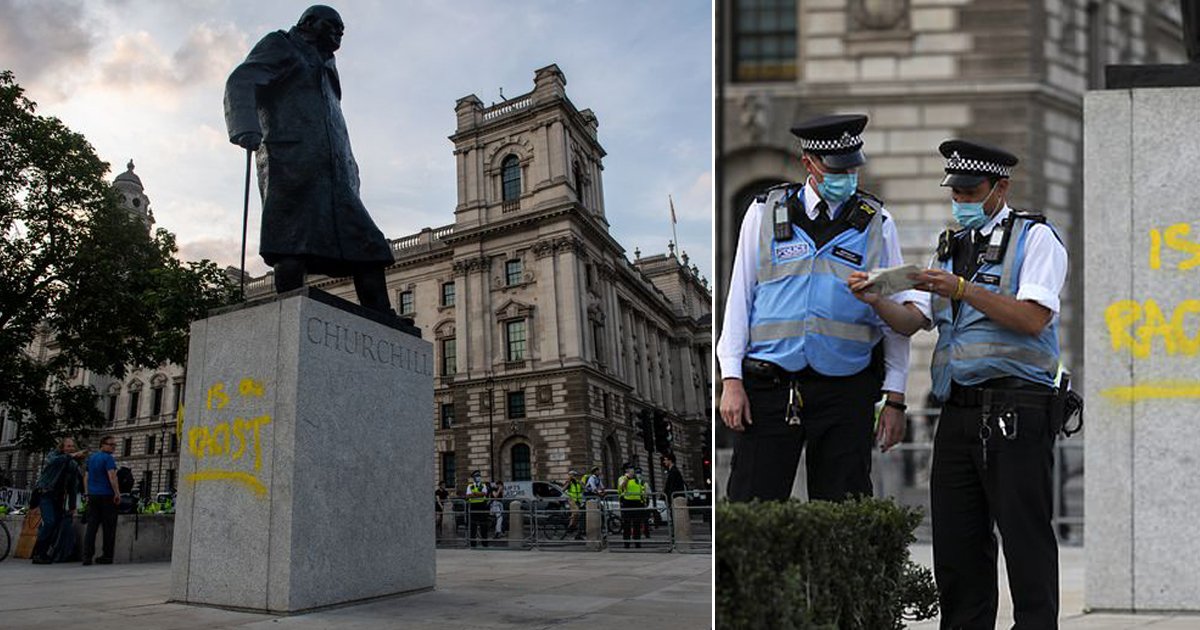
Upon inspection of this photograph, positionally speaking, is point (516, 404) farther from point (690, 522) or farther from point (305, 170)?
point (305, 170)

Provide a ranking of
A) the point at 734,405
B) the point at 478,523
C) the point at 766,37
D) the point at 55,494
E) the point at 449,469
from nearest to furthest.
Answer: the point at 734,405
the point at 55,494
the point at 478,523
the point at 766,37
the point at 449,469

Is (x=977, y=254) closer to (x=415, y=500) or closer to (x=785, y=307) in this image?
(x=785, y=307)

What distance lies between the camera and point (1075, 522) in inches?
518

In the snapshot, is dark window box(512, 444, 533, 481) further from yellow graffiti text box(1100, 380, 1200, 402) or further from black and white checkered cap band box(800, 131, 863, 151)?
black and white checkered cap band box(800, 131, 863, 151)

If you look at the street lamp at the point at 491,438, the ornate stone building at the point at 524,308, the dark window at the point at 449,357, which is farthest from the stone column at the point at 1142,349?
the dark window at the point at 449,357

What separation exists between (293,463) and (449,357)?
5767 centimetres

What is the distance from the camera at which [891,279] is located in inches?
103

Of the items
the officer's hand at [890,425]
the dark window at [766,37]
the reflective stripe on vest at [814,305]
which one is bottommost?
the officer's hand at [890,425]

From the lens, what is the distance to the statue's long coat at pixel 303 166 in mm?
6312

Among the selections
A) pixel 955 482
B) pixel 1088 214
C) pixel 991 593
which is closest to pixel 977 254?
pixel 955 482

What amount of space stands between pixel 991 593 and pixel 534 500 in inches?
513

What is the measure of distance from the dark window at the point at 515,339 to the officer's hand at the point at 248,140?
175ft

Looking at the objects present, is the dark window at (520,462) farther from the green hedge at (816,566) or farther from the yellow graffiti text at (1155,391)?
the green hedge at (816,566)

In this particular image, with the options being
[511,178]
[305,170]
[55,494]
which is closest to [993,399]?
[305,170]
